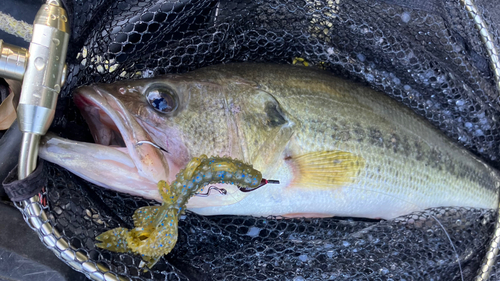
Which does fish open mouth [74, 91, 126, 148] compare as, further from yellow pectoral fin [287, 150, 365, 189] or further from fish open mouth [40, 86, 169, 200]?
yellow pectoral fin [287, 150, 365, 189]

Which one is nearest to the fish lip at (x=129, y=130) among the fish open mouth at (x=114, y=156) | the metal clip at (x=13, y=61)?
the fish open mouth at (x=114, y=156)

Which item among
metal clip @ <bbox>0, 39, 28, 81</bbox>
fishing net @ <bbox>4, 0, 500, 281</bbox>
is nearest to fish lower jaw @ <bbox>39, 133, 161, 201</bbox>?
fishing net @ <bbox>4, 0, 500, 281</bbox>

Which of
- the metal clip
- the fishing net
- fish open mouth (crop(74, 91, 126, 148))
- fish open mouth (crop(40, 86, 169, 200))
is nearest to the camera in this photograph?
the metal clip

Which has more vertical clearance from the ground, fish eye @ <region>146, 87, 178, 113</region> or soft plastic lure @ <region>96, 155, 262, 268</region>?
fish eye @ <region>146, 87, 178, 113</region>

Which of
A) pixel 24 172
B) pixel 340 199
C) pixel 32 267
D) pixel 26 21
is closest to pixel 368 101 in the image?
pixel 340 199

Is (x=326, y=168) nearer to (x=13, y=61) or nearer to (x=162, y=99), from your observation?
(x=162, y=99)

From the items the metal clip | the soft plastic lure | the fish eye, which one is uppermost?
the metal clip

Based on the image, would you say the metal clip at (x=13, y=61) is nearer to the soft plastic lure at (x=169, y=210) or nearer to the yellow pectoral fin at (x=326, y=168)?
the soft plastic lure at (x=169, y=210)

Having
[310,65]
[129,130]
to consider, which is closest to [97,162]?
[129,130]
